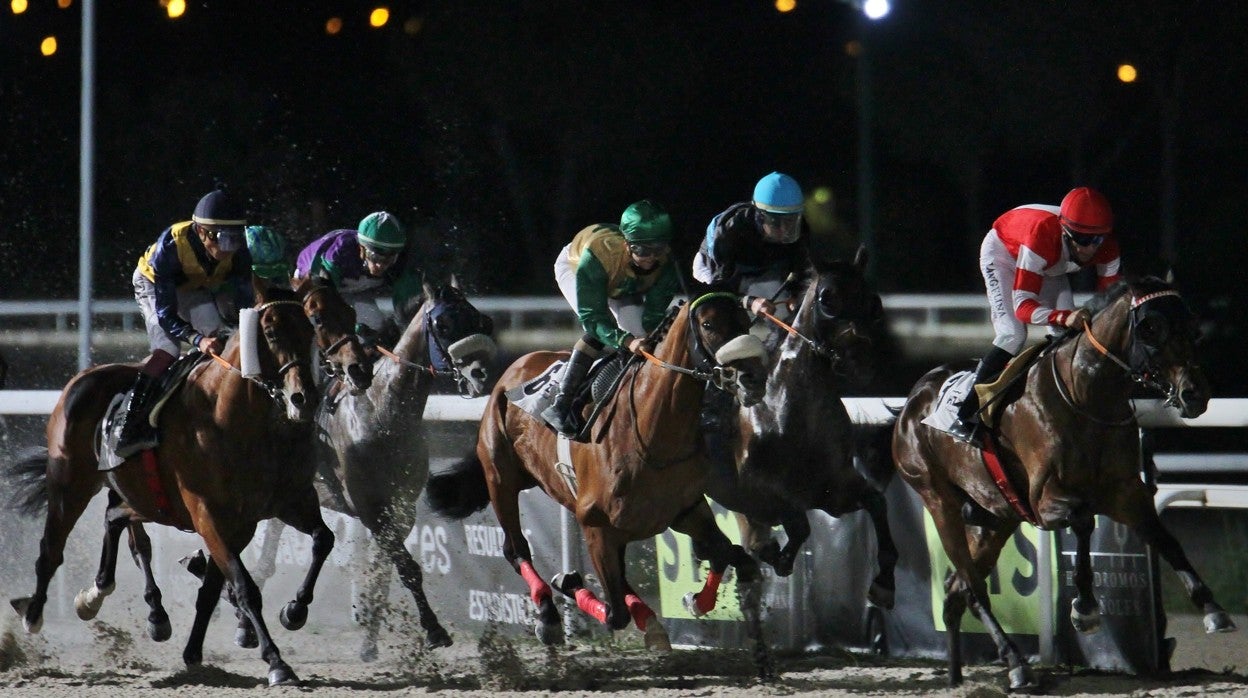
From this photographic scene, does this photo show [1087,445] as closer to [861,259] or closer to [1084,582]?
[1084,582]

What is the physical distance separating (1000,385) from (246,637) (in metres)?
2.87

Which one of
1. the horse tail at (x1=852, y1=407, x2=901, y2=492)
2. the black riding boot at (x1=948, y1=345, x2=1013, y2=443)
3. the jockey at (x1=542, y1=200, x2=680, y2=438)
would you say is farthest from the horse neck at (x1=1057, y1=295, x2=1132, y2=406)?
the jockey at (x1=542, y1=200, x2=680, y2=438)

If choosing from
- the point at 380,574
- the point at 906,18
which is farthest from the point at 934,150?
the point at 380,574

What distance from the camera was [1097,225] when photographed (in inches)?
224

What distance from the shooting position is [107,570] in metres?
6.90

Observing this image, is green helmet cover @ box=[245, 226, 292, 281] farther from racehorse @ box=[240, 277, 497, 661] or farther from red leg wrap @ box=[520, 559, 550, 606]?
red leg wrap @ box=[520, 559, 550, 606]

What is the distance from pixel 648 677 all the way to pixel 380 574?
1383 mm

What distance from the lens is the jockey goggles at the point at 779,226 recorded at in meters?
6.39

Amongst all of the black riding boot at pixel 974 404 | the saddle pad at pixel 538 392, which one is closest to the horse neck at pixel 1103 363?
the black riding boot at pixel 974 404

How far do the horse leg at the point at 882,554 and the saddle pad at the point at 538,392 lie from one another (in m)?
1.24

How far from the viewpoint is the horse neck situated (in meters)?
5.46

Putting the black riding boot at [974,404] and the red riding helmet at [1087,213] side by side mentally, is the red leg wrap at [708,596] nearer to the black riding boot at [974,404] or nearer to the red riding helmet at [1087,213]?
the black riding boot at [974,404]

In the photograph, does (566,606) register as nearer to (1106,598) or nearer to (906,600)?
(906,600)

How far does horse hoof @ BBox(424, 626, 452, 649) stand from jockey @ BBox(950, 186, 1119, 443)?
2125 millimetres
